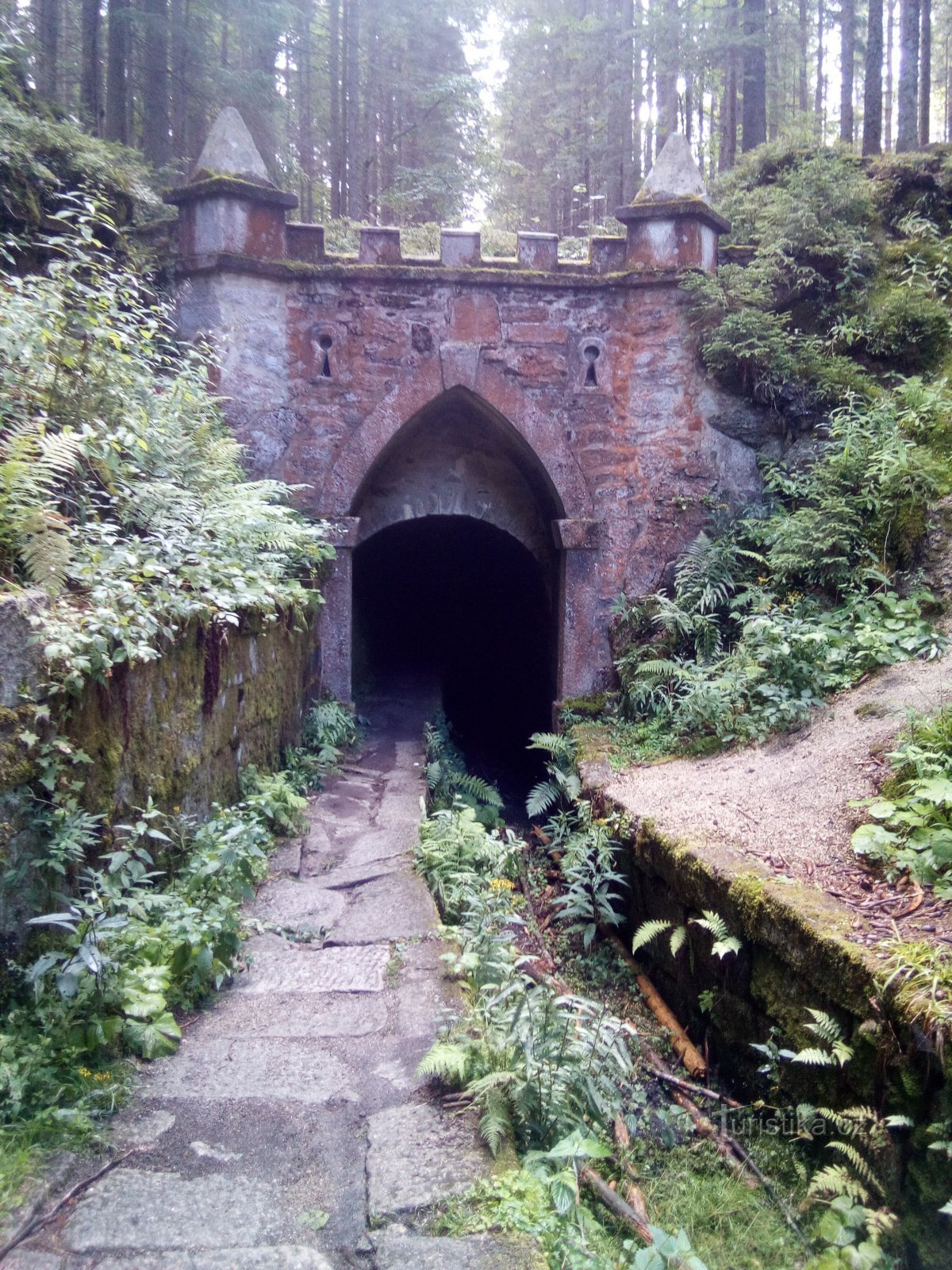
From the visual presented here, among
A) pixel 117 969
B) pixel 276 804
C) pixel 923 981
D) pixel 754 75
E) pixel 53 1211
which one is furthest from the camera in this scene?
pixel 754 75

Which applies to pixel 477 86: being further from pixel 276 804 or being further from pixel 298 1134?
pixel 298 1134

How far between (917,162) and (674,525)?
4.65 metres

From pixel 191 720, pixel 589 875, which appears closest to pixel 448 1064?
pixel 191 720

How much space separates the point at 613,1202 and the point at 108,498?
3783mm

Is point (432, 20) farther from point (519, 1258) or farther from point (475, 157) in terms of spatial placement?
point (519, 1258)

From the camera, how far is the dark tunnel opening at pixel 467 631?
416 inches

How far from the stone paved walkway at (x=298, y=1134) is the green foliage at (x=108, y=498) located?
4.26 ft

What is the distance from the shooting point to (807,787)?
4492mm

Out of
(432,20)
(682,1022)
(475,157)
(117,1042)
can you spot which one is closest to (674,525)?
(682,1022)

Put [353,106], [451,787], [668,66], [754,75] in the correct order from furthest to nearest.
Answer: [353,106]
[668,66]
[754,75]
[451,787]

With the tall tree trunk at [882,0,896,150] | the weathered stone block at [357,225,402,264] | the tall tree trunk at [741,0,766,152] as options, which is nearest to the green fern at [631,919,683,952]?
the weathered stone block at [357,225,402,264]

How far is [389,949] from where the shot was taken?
354 cm

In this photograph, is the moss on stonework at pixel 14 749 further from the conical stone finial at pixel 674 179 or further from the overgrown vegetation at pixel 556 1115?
the conical stone finial at pixel 674 179

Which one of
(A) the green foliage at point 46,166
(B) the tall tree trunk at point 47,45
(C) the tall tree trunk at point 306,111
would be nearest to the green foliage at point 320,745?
(A) the green foliage at point 46,166
